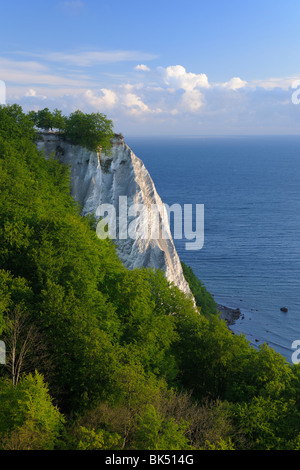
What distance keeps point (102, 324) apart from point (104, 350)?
2834 mm

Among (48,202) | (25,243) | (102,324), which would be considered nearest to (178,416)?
(102,324)

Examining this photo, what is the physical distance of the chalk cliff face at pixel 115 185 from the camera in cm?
4772

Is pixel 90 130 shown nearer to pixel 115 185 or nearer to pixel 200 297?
pixel 115 185

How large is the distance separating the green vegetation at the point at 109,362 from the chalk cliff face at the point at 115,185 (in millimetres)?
12679

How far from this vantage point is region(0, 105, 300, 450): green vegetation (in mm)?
18047

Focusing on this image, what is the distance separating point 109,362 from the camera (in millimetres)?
21922

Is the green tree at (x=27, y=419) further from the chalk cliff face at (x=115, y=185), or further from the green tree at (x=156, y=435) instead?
the chalk cliff face at (x=115, y=185)

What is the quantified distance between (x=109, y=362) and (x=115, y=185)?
30.7m

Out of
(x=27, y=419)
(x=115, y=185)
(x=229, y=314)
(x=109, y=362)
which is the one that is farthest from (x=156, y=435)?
(x=229, y=314)

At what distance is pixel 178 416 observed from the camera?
19.8 meters

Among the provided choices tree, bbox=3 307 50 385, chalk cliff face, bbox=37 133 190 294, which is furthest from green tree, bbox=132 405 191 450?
chalk cliff face, bbox=37 133 190 294

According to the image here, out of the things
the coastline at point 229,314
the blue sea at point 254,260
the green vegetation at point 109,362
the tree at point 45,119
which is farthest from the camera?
the coastline at point 229,314

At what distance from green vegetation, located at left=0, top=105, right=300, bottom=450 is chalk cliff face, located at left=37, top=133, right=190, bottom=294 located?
12679 millimetres

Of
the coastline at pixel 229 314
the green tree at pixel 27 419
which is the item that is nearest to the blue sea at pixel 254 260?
the coastline at pixel 229 314
